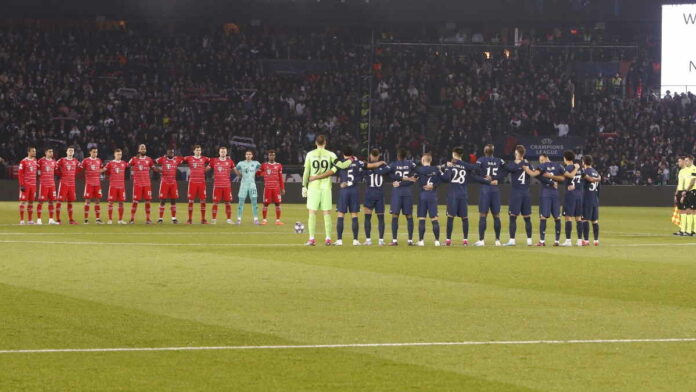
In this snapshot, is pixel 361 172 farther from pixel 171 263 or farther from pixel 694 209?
pixel 694 209

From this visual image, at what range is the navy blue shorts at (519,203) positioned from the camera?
1076 inches

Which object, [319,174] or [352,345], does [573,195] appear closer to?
[319,174]

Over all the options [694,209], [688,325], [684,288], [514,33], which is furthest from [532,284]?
[514,33]

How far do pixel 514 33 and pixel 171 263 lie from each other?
1929 inches

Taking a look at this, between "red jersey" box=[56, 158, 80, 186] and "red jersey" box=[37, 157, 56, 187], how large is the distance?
1.06 feet

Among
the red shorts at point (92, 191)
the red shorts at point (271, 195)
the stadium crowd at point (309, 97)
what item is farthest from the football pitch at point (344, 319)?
the stadium crowd at point (309, 97)

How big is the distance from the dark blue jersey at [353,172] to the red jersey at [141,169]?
12880mm

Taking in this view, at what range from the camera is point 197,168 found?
125 feet

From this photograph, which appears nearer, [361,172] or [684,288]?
[684,288]

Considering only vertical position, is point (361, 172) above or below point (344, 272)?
above

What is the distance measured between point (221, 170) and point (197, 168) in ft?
2.59

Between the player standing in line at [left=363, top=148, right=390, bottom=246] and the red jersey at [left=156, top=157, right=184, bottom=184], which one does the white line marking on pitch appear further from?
the red jersey at [left=156, top=157, right=184, bottom=184]

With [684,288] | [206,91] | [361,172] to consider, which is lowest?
[684,288]

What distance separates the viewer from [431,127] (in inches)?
2425
